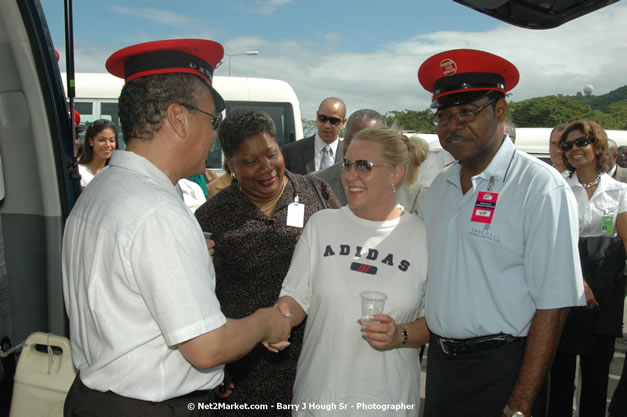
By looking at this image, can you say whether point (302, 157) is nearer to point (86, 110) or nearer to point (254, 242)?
point (254, 242)

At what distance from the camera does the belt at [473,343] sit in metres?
2.07

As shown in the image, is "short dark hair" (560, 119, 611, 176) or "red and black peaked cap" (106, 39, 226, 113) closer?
"red and black peaked cap" (106, 39, 226, 113)

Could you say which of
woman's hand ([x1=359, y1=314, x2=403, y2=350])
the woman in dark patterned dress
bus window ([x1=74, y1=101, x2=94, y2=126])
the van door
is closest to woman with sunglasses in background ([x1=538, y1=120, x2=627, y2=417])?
woman's hand ([x1=359, y1=314, x2=403, y2=350])

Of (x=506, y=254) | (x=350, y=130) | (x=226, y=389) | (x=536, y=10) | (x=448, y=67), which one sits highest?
(x=536, y=10)

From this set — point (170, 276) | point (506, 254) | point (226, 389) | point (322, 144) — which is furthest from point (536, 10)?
point (322, 144)

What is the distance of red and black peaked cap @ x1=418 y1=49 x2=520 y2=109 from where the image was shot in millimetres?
2229

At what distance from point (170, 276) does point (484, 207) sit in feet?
4.40

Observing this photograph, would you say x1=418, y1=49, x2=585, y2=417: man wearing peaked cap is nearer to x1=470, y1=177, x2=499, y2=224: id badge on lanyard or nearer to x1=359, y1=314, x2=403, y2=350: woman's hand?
x1=470, y1=177, x2=499, y2=224: id badge on lanyard

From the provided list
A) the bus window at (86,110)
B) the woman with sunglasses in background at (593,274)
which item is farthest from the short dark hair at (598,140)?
the bus window at (86,110)

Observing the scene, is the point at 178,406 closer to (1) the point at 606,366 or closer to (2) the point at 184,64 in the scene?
(2) the point at 184,64

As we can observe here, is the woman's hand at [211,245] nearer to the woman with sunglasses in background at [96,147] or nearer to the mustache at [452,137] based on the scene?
the mustache at [452,137]

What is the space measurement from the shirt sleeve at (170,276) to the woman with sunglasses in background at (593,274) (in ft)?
9.84

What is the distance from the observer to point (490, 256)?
205 centimetres

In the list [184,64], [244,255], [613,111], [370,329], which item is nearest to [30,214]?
[244,255]
